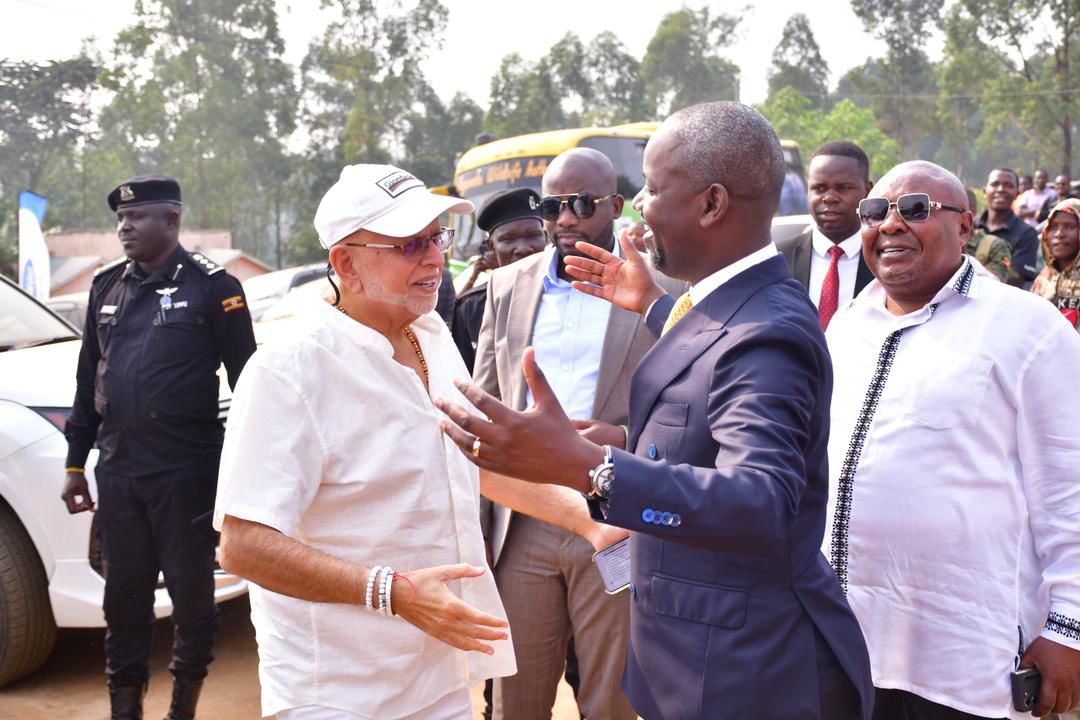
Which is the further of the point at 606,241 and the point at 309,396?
the point at 606,241

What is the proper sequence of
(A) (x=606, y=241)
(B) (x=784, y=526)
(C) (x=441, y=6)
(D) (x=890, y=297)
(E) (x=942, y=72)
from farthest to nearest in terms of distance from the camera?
1. (C) (x=441, y=6)
2. (E) (x=942, y=72)
3. (A) (x=606, y=241)
4. (D) (x=890, y=297)
5. (B) (x=784, y=526)

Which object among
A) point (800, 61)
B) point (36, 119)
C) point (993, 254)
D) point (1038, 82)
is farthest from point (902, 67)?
point (993, 254)

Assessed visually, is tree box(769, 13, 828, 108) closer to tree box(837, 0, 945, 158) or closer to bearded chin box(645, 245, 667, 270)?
tree box(837, 0, 945, 158)

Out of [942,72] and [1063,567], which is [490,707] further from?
[942,72]

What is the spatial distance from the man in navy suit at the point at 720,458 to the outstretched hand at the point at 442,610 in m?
0.33

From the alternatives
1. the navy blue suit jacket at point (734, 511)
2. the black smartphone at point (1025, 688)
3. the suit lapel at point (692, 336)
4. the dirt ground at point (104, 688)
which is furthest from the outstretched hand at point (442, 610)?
the dirt ground at point (104, 688)

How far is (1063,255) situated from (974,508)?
17.0ft

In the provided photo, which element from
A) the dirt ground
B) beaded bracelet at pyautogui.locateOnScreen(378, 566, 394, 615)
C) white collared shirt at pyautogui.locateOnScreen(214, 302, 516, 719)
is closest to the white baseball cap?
white collared shirt at pyautogui.locateOnScreen(214, 302, 516, 719)

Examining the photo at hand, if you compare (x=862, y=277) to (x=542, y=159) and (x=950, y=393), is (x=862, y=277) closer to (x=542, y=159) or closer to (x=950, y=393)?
(x=950, y=393)

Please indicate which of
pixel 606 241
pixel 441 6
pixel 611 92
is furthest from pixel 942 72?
pixel 606 241

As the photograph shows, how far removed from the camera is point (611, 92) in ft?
180

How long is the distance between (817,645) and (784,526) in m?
0.43

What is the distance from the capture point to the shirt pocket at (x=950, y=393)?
8.56 feet

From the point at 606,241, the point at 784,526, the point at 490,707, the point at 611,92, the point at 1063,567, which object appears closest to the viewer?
the point at 784,526
